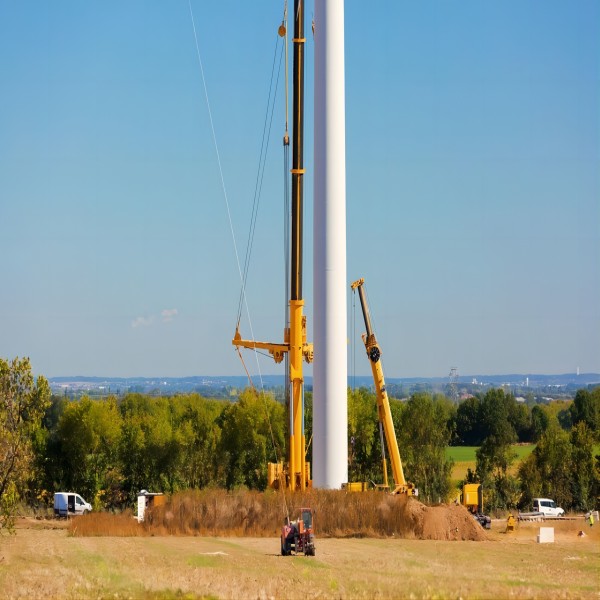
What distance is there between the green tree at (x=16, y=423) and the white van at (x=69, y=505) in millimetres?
39212

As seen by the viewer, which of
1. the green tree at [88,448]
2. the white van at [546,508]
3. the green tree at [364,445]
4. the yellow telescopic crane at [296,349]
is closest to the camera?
the yellow telescopic crane at [296,349]

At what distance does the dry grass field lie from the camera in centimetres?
2650

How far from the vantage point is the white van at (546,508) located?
75688 mm

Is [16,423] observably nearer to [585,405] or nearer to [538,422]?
[585,405]

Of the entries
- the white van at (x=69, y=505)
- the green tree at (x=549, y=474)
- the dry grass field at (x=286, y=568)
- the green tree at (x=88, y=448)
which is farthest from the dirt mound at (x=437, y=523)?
the green tree at (x=88, y=448)

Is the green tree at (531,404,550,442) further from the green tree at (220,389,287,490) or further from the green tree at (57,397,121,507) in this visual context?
the green tree at (57,397,121,507)

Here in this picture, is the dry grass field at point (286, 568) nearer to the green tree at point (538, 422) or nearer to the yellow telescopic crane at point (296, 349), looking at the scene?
the yellow telescopic crane at point (296, 349)

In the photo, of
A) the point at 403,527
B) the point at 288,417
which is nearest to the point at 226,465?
the point at 288,417

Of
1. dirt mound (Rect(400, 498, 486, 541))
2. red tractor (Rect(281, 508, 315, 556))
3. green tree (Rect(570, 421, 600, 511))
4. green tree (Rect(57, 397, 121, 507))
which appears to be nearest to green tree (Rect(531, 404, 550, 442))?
green tree (Rect(570, 421, 600, 511))

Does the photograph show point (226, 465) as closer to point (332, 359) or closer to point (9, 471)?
point (332, 359)

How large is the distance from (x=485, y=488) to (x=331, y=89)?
4470 cm

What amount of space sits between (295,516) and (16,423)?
13.0 meters

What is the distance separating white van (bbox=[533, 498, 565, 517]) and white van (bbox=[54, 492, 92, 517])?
2748cm

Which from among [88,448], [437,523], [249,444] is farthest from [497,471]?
[437,523]
